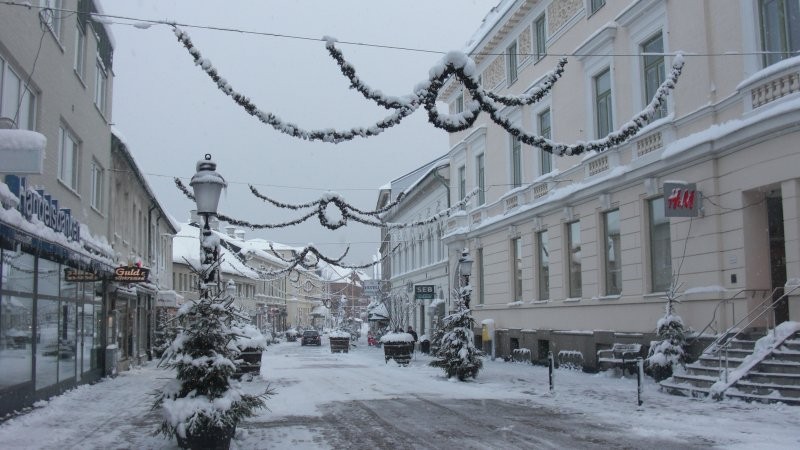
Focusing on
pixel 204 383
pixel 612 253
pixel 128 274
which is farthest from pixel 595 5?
pixel 204 383

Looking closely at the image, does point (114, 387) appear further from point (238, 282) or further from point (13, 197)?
point (238, 282)

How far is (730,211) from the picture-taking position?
14.8 m

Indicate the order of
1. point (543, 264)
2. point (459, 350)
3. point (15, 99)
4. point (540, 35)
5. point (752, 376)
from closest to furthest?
point (752, 376) → point (15, 99) → point (459, 350) → point (543, 264) → point (540, 35)

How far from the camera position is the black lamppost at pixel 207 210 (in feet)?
29.4

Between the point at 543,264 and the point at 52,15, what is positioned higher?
the point at 52,15

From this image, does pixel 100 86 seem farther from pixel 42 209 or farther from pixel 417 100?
pixel 417 100

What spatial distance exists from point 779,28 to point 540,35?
11.7 m

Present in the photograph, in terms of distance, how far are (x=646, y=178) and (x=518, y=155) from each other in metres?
9.34

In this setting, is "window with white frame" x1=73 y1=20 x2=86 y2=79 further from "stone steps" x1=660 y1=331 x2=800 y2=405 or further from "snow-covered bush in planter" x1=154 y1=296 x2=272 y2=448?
"stone steps" x1=660 y1=331 x2=800 y2=405

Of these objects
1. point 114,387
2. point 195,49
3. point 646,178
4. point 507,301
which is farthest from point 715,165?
point 114,387

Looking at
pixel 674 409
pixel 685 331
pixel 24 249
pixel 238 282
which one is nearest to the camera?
pixel 674 409

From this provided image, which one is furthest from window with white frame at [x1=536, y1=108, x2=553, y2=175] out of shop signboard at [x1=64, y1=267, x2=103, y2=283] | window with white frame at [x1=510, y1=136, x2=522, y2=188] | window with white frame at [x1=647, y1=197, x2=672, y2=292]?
shop signboard at [x1=64, y1=267, x2=103, y2=283]

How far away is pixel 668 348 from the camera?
15.3 m

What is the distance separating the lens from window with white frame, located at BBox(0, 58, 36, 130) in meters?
11.9
